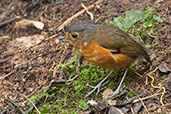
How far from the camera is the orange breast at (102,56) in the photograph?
3865 mm

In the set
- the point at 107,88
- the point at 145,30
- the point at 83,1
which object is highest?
the point at 83,1

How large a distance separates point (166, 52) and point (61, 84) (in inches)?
80.5

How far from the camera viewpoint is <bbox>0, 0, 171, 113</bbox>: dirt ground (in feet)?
15.1

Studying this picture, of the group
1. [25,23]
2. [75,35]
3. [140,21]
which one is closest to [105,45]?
[75,35]

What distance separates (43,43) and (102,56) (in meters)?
2.30

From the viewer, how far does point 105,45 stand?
3889 millimetres

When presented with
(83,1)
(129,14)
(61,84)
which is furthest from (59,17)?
(61,84)

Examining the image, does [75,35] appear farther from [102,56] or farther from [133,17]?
[133,17]

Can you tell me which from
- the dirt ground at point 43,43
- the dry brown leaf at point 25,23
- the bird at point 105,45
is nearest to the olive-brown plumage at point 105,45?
the bird at point 105,45

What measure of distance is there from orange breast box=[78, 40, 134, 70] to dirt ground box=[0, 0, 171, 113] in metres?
0.52

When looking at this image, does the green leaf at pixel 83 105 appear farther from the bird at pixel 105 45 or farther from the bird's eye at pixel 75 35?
the bird's eye at pixel 75 35

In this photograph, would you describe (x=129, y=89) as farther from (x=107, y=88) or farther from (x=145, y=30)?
(x=145, y=30)

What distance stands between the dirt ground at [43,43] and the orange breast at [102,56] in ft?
1.71

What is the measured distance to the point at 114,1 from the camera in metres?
6.12
